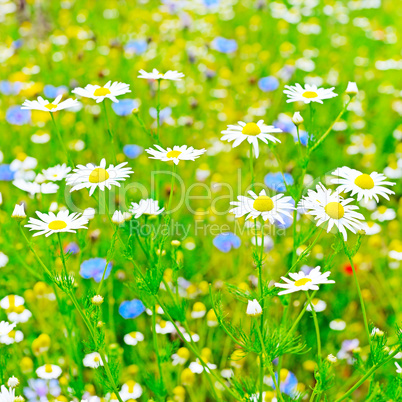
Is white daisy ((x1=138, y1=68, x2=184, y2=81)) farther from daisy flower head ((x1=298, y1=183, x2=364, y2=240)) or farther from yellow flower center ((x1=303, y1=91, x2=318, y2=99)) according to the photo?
daisy flower head ((x1=298, y1=183, x2=364, y2=240))

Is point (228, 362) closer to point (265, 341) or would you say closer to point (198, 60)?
point (265, 341)

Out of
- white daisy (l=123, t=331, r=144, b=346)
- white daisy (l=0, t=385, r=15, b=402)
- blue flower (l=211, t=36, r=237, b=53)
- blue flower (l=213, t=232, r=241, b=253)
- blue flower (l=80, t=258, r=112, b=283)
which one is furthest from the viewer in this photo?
blue flower (l=211, t=36, r=237, b=53)

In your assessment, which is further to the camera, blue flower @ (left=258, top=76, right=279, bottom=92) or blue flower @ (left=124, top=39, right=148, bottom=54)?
blue flower @ (left=124, top=39, right=148, bottom=54)

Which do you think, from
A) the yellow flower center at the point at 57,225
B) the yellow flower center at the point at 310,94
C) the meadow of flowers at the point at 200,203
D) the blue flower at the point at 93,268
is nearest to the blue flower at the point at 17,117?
the meadow of flowers at the point at 200,203

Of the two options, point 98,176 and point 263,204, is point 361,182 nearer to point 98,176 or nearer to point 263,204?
point 263,204

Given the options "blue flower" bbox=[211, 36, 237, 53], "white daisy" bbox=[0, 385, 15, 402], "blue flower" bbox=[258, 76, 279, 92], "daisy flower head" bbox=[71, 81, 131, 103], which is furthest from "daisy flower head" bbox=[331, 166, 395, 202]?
"blue flower" bbox=[211, 36, 237, 53]

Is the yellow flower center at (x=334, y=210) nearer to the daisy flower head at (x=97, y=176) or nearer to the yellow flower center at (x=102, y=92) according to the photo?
the daisy flower head at (x=97, y=176)
